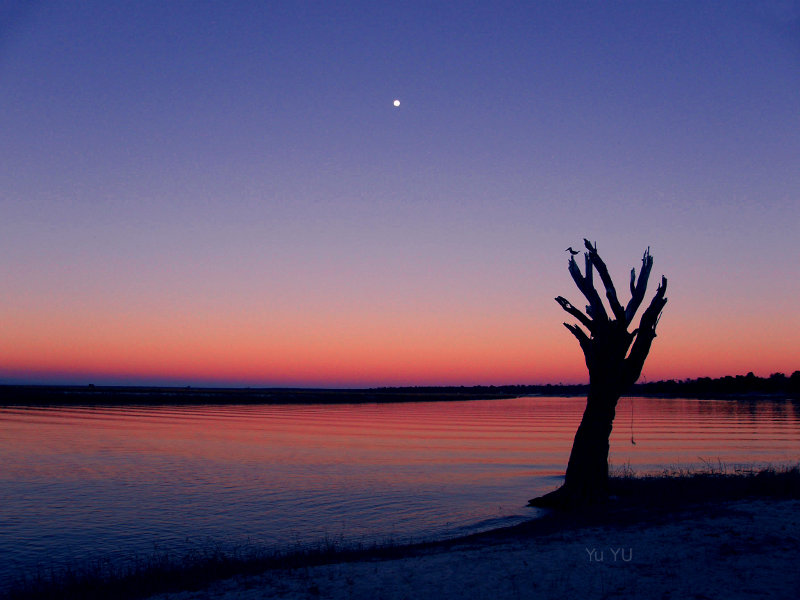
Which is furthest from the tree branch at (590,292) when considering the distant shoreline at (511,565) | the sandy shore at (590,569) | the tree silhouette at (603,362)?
the sandy shore at (590,569)

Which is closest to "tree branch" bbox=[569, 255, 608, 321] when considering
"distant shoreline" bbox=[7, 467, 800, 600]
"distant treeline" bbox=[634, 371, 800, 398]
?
"distant shoreline" bbox=[7, 467, 800, 600]

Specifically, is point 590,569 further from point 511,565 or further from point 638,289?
point 638,289

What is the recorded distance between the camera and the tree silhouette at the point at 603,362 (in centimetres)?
1883

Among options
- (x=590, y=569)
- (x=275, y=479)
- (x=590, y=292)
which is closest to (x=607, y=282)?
(x=590, y=292)

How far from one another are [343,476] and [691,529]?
1608 centimetres

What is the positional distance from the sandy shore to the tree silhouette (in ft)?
18.0

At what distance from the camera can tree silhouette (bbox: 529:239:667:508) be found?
18.8 metres

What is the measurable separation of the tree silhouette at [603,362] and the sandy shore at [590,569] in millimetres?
5497

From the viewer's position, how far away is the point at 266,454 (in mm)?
33219

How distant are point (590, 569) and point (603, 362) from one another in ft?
31.6

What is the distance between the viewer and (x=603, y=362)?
19.2 metres

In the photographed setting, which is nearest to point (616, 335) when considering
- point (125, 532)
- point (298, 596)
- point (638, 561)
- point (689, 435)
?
point (638, 561)

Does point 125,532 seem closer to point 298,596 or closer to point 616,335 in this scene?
point 298,596

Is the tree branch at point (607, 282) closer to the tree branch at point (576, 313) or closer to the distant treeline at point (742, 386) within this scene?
the tree branch at point (576, 313)
